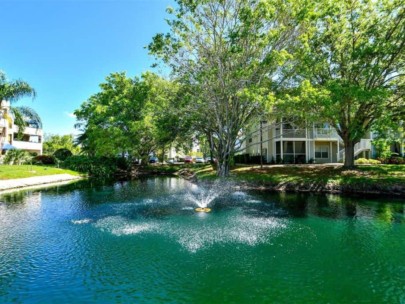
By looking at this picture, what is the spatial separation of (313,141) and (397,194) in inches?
709

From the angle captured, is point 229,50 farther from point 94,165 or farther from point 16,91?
point 94,165

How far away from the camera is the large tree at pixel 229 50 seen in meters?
17.7

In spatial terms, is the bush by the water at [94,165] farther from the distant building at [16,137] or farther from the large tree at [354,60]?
the large tree at [354,60]

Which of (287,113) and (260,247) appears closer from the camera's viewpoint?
(260,247)

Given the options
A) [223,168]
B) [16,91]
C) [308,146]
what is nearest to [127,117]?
[16,91]

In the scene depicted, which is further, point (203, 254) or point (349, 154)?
point (349, 154)

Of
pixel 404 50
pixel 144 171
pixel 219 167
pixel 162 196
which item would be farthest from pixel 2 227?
pixel 144 171

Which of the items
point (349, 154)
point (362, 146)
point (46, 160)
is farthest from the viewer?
point (46, 160)

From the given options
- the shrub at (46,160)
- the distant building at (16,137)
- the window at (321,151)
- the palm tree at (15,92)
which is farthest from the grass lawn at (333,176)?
the distant building at (16,137)

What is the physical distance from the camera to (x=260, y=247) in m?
8.72

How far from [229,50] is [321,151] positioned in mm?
23306

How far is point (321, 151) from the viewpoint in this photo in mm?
36812

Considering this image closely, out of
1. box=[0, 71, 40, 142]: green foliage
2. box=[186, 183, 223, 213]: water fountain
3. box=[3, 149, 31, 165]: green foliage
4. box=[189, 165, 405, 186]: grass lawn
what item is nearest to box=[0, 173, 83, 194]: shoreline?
box=[0, 71, 40, 142]: green foliage

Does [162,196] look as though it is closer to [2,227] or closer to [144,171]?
[2,227]
